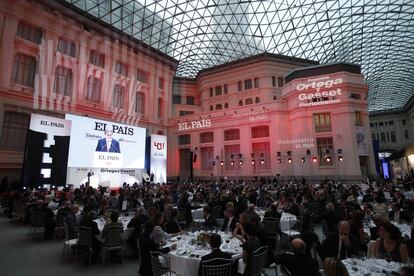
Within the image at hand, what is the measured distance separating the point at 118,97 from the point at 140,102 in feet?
13.0

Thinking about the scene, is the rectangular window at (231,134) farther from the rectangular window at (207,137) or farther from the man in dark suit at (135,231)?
the man in dark suit at (135,231)

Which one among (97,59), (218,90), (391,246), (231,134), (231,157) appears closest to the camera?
(391,246)

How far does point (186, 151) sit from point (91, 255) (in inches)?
1283

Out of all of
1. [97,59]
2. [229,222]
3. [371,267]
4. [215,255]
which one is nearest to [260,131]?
[97,59]

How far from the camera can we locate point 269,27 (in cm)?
3638

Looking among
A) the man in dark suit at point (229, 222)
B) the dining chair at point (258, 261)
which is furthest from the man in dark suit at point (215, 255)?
the man in dark suit at point (229, 222)

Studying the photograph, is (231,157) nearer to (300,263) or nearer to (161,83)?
(161,83)

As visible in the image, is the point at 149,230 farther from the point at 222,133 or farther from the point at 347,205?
the point at 222,133

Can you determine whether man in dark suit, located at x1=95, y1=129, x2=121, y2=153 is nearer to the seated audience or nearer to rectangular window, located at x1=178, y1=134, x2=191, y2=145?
rectangular window, located at x1=178, y1=134, x2=191, y2=145

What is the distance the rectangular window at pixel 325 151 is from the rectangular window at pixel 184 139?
65.4 ft

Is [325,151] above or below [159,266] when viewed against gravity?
above

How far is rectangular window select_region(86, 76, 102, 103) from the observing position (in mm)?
29469

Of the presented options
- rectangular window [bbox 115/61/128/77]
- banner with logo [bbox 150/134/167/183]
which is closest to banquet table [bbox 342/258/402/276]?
banner with logo [bbox 150/134/167/183]

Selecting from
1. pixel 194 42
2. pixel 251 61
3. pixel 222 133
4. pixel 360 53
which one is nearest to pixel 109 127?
pixel 222 133
